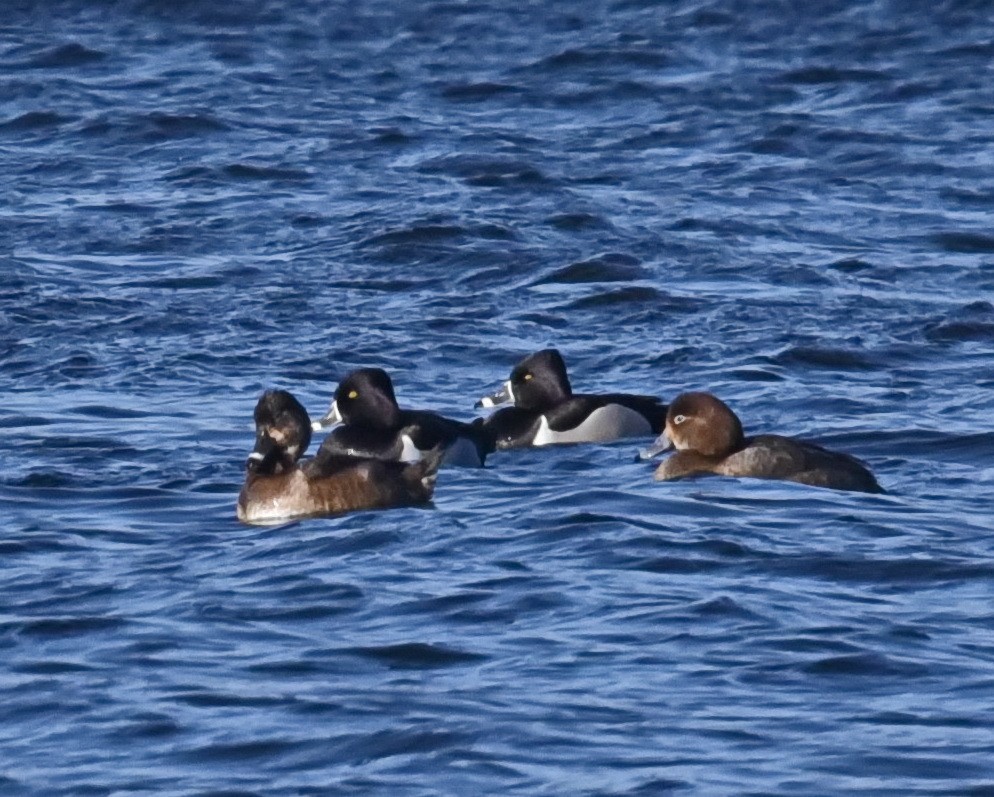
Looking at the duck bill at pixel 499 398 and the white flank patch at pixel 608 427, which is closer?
the white flank patch at pixel 608 427

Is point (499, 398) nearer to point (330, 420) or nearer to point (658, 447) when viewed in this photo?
point (330, 420)

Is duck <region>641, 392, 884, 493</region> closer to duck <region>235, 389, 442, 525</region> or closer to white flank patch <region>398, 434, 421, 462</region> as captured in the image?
white flank patch <region>398, 434, 421, 462</region>

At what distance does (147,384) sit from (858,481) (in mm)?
5048

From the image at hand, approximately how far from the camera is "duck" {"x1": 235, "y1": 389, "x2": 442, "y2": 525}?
1182 cm

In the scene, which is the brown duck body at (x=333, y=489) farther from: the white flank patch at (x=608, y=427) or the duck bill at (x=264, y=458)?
the white flank patch at (x=608, y=427)

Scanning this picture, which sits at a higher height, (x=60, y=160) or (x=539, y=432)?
(x=60, y=160)

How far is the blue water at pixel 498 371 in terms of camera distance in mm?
8516

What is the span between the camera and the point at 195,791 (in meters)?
7.86

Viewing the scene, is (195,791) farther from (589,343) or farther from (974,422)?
(589,343)

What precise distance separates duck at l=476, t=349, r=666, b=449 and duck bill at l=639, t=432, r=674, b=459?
43 cm

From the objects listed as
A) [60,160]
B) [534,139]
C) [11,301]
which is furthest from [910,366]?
[60,160]

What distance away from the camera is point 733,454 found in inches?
515

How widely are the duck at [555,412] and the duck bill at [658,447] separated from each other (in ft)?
1.40

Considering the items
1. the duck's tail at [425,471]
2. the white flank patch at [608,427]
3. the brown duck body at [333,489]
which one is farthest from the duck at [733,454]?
the brown duck body at [333,489]
